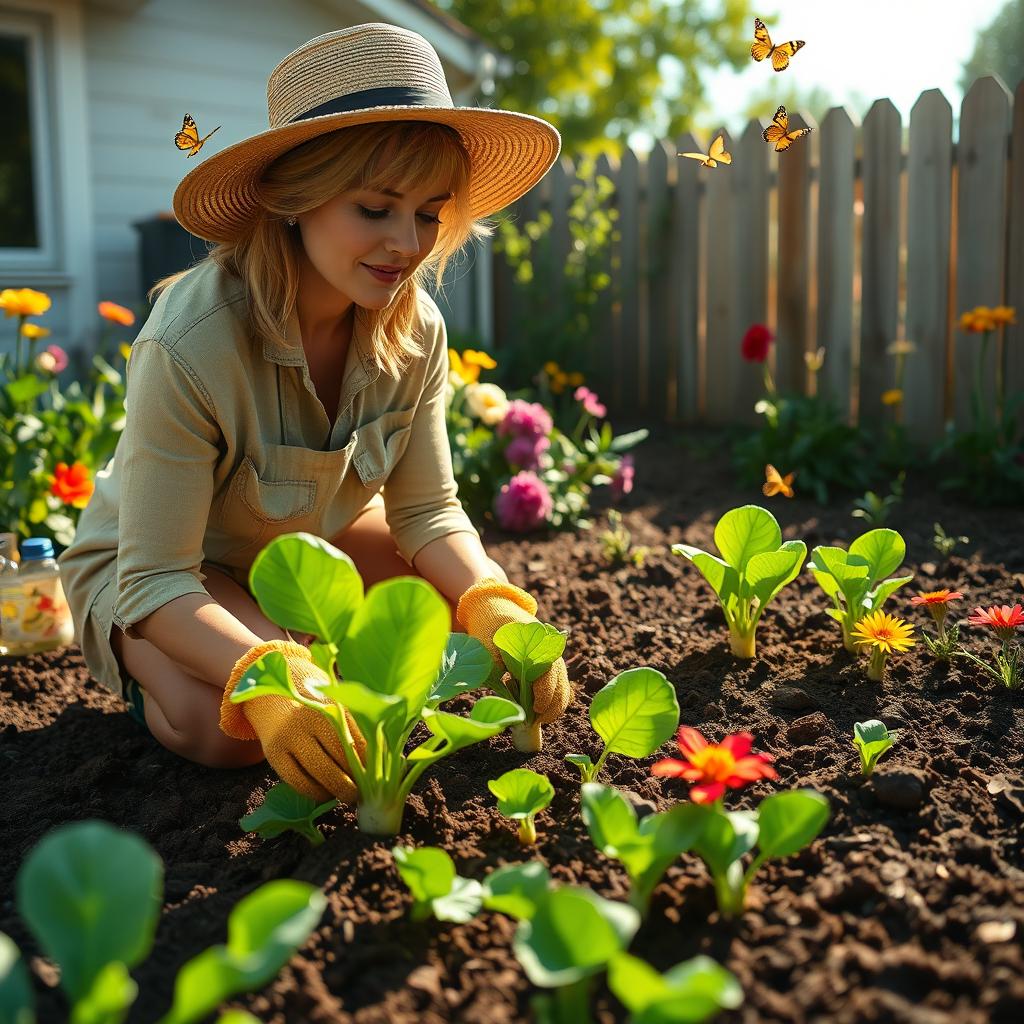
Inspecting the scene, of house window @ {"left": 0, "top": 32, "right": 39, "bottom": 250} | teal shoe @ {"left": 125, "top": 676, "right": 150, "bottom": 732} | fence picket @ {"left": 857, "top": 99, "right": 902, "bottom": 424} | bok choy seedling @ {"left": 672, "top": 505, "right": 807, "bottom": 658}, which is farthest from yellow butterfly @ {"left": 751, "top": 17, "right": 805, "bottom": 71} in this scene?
house window @ {"left": 0, "top": 32, "right": 39, "bottom": 250}

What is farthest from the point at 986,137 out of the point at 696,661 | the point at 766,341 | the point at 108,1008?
the point at 108,1008

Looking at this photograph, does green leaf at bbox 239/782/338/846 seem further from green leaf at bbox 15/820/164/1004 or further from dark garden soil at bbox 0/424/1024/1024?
green leaf at bbox 15/820/164/1004

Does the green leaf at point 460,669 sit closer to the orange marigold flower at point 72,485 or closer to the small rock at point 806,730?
the small rock at point 806,730

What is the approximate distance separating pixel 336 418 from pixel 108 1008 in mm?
1401

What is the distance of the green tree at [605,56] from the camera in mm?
17797

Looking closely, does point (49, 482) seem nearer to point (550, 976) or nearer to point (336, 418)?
point (336, 418)

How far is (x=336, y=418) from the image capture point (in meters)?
2.14

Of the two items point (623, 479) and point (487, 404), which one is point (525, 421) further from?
point (623, 479)

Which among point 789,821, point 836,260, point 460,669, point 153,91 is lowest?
point 789,821

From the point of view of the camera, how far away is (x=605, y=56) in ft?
61.8

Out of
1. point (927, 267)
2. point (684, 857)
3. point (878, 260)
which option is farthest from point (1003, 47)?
point (684, 857)

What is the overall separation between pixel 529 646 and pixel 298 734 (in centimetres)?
39

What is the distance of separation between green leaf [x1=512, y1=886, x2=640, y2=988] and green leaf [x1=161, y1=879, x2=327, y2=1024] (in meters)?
0.21

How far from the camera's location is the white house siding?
557 cm
